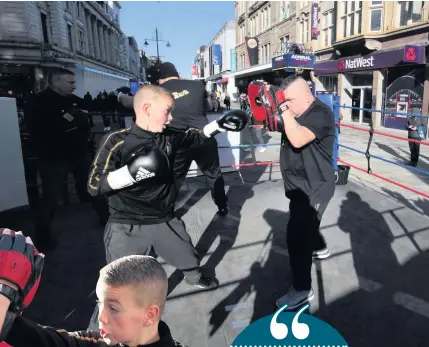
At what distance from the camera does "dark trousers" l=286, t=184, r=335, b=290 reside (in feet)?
7.95

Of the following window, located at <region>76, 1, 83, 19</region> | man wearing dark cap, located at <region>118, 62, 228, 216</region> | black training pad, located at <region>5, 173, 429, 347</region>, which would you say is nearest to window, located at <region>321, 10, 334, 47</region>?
black training pad, located at <region>5, 173, 429, 347</region>

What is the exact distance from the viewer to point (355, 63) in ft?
50.7

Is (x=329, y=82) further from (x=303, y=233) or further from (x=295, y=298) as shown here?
(x=295, y=298)

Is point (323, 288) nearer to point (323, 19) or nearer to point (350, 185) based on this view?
point (350, 185)

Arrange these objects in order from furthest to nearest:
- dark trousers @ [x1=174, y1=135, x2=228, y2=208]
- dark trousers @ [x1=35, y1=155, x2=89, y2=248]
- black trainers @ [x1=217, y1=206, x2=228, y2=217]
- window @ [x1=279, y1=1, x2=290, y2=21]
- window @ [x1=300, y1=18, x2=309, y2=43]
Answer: window @ [x1=279, y1=1, x2=290, y2=21]
window @ [x1=300, y1=18, x2=309, y2=43]
black trainers @ [x1=217, y1=206, x2=228, y2=217]
dark trousers @ [x1=174, y1=135, x2=228, y2=208]
dark trousers @ [x1=35, y1=155, x2=89, y2=248]

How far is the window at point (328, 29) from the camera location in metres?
18.0

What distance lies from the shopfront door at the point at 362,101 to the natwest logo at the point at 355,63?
1.17 metres

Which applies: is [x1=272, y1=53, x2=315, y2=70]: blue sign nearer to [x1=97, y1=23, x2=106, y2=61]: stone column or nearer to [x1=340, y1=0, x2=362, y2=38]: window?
[x1=340, y1=0, x2=362, y2=38]: window

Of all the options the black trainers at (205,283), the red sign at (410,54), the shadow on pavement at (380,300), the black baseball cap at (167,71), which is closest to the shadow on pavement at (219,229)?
the black trainers at (205,283)

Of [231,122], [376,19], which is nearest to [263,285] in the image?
[231,122]

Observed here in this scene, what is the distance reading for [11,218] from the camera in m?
4.31

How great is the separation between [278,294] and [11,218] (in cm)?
359

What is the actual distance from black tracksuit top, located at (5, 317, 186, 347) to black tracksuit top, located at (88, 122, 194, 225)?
2.98 feet

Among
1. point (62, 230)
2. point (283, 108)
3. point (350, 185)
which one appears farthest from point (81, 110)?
point (350, 185)
